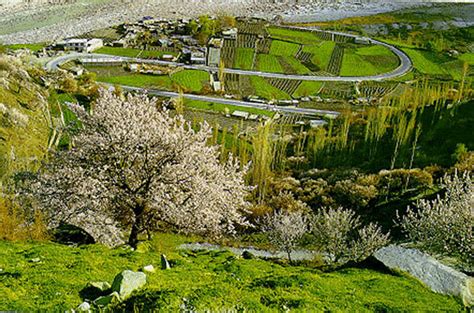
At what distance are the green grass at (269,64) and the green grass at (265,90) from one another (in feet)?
16.8

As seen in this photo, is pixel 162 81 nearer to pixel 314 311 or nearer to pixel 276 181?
pixel 276 181

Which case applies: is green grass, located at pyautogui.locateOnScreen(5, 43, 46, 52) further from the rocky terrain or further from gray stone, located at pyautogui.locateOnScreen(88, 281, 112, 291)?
gray stone, located at pyautogui.locateOnScreen(88, 281, 112, 291)

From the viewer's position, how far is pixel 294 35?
111 meters

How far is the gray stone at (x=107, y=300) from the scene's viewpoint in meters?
10.7

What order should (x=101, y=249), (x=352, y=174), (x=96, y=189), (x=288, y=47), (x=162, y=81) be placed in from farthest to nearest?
(x=288, y=47) < (x=162, y=81) < (x=352, y=174) < (x=96, y=189) < (x=101, y=249)

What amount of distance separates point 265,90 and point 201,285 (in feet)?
235

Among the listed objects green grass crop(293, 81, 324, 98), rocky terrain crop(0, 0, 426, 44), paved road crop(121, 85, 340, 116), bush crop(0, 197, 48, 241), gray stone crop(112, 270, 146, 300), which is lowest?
paved road crop(121, 85, 340, 116)

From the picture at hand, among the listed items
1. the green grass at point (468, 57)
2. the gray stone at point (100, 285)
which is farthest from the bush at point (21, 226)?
the green grass at point (468, 57)

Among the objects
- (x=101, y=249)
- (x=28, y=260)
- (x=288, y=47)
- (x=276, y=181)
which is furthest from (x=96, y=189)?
(x=288, y=47)

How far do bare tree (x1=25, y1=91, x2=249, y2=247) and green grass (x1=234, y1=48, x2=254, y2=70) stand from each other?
75032 mm

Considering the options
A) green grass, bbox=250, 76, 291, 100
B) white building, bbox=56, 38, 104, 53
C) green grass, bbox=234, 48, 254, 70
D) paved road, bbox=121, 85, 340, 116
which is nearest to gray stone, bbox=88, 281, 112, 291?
paved road, bbox=121, 85, 340, 116

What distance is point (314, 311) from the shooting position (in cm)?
1151

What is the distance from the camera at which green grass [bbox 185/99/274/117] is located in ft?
232

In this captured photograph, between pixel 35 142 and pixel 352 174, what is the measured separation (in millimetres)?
28245
